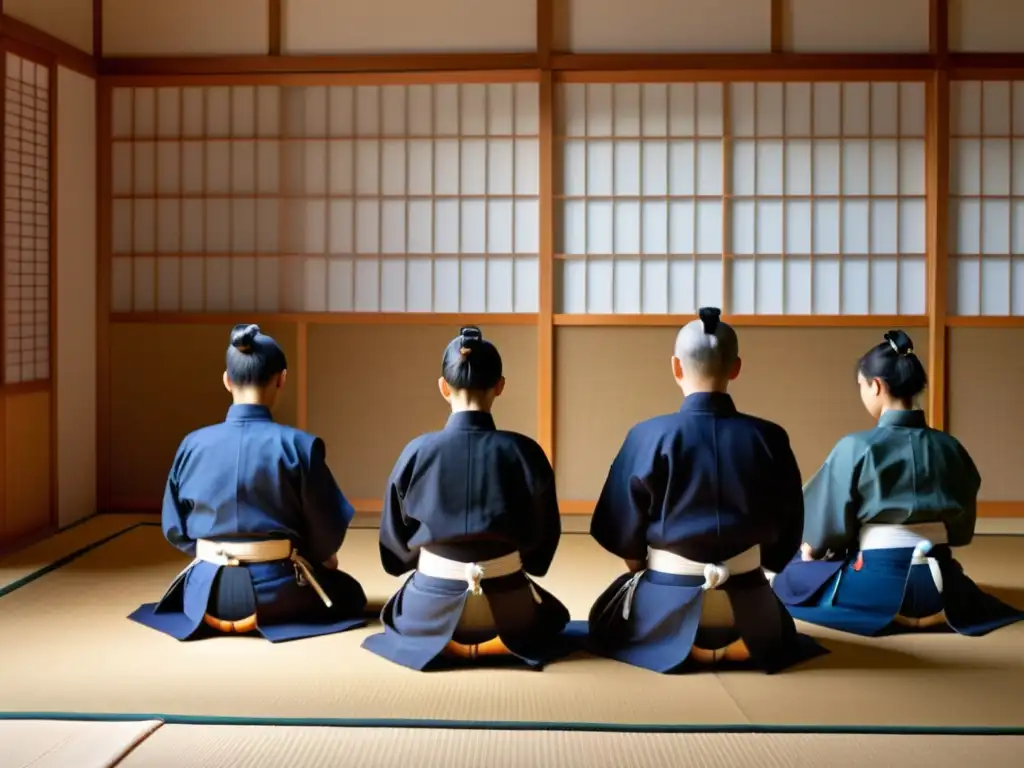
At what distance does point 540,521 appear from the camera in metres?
3.30

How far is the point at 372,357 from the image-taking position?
5.81m

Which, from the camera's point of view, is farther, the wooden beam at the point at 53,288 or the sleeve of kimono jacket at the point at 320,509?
the wooden beam at the point at 53,288

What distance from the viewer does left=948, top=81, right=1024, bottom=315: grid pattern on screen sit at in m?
5.75

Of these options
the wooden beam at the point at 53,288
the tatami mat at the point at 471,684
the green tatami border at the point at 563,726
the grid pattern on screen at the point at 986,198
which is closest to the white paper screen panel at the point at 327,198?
the wooden beam at the point at 53,288

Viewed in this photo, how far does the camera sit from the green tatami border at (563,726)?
2746mm

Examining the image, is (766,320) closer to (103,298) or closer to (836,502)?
(836,502)

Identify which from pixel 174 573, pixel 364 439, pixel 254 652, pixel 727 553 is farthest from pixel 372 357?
pixel 727 553

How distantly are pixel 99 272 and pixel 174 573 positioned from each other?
200 cm

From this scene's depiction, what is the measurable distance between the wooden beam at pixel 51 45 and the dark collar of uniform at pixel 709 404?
3266mm

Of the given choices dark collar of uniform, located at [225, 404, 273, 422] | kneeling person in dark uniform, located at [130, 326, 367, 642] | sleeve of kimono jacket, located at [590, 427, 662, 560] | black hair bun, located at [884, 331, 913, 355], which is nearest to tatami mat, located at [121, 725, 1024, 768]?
sleeve of kimono jacket, located at [590, 427, 662, 560]

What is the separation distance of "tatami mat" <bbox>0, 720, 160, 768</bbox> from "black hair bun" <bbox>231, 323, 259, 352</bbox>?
1.19 meters

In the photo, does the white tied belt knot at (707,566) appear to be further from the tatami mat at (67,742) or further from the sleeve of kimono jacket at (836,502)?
the tatami mat at (67,742)

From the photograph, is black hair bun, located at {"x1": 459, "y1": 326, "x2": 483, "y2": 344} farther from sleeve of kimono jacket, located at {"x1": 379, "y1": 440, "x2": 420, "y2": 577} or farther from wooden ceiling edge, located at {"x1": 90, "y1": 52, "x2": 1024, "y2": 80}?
wooden ceiling edge, located at {"x1": 90, "y1": 52, "x2": 1024, "y2": 80}

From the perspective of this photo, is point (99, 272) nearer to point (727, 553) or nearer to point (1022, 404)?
point (727, 553)
